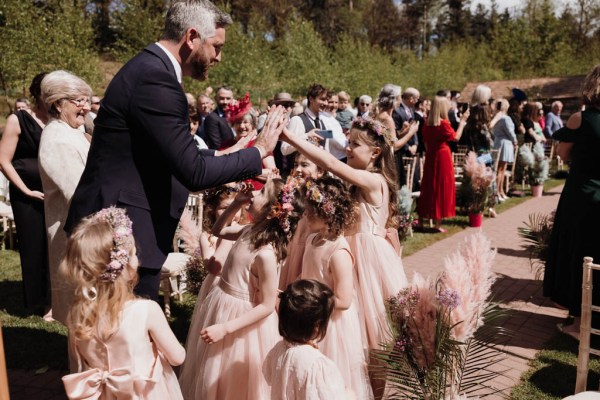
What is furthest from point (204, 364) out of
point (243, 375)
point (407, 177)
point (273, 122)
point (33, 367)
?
point (407, 177)

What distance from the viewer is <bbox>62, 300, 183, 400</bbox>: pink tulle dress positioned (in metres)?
2.41

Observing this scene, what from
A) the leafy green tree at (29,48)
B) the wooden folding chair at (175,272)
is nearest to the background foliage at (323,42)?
the leafy green tree at (29,48)

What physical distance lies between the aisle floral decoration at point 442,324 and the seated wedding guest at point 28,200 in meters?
4.13

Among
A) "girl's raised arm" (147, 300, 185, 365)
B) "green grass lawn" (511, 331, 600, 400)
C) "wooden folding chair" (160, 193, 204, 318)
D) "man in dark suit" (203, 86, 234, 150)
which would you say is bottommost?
"green grass lawn" (511, 331, 600, 400)

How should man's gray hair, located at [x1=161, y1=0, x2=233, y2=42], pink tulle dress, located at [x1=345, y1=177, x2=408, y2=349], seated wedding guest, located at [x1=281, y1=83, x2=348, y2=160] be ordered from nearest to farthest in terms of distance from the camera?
man's gray hair, located at [x1=161, y1=0, x2=233, y2=42]
pink tulle dress, located at [x1=345, y1=177, x2=408, y2=349]
seated wedding guest, located at [x1=281, y1=83, x2=348, y2=160]

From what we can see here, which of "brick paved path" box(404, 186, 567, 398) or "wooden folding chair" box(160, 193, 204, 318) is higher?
"wooden folding chair" box(160, 193, 204, 318)

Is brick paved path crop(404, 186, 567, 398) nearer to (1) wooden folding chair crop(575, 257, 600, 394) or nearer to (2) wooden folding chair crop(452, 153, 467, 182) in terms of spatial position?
(1) wooden folding chair crop(575, 257, 600, 394)

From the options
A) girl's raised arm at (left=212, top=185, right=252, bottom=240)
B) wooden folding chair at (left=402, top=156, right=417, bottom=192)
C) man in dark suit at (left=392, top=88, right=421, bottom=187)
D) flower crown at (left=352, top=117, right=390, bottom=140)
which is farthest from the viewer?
man in dark suit at (left=392, top=88, right=421, bottom=187)

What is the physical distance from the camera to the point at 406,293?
2.79 m

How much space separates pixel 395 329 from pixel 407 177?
7380mm

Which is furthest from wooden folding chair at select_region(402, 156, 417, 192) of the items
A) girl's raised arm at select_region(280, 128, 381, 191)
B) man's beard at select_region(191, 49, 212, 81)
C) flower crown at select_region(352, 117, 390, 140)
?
man's beard at select_region(191, 49, 212, 81)

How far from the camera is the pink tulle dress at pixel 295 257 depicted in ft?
12.9

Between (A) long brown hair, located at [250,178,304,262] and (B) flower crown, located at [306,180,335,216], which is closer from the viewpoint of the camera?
(A) long brown hair, located at [250,178,304,262]

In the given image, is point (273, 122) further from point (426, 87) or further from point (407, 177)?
point (426, 87)
